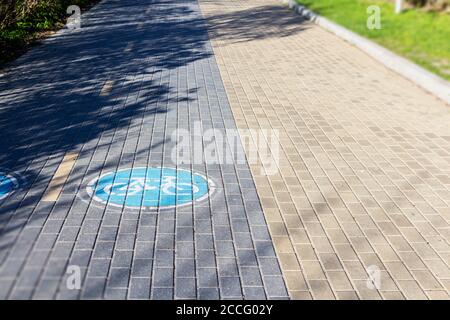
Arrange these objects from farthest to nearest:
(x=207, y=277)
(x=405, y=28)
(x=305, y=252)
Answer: (x=405, y=28) → (x=305, y=252) → (x=207, y=277)

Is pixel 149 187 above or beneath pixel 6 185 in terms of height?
beneath

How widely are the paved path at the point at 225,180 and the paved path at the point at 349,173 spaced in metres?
0.02

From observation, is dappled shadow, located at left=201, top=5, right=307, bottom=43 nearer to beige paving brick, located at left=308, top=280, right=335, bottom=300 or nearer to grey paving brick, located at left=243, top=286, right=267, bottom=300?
beige paving brick, located at left=308, top=280, right=335, bottom=300

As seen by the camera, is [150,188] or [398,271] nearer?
[398,271]

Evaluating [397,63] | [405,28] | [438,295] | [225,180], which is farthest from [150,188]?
[405,28]

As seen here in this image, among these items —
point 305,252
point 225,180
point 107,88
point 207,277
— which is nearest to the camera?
point 207,277

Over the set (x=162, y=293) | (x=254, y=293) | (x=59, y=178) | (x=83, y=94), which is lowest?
(x=254, y=293)

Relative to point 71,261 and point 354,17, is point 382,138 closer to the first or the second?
point 71,261

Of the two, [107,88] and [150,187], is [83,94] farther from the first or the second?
[150,187]

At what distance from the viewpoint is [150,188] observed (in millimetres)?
6219

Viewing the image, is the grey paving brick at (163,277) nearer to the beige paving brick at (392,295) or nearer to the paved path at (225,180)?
the paved path at (225,180)

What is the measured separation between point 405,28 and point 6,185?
1437 centimetres

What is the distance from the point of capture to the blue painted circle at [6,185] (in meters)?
5.92
